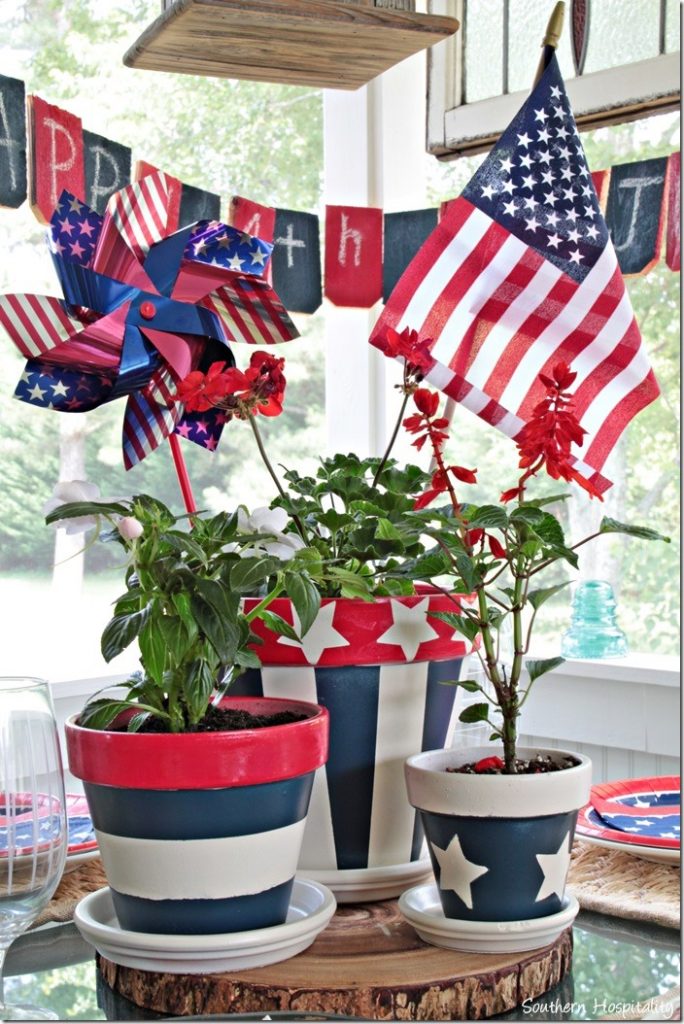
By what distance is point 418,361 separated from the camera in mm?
804

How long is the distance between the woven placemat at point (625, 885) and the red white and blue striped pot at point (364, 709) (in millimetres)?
136

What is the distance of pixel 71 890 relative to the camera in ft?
2.92

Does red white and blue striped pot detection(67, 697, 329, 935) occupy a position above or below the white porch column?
below

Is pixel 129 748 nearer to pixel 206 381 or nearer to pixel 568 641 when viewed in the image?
pixel 206 381

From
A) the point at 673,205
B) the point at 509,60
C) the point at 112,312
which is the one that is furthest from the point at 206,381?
the point at 509,60

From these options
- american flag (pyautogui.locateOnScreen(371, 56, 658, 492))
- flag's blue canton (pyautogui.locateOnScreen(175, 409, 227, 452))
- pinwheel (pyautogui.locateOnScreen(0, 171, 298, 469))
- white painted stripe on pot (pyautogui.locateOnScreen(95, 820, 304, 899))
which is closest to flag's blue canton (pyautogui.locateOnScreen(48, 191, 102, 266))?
pinwheel (pyautogui.locateOnScreen(0, 171, 298, 469))

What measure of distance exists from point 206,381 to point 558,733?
1456 mm

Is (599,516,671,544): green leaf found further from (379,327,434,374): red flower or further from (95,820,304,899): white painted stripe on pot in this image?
(95,820,304,899): white painted stripe on pot

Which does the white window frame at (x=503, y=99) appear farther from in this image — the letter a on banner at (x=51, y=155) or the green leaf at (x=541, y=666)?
the green leaf at (x=541, y=666)

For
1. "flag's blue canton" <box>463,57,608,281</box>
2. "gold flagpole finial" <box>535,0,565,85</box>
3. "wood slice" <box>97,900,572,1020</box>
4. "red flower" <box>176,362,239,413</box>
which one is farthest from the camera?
"flag's blue canton" <box>463,57,608,281</box>

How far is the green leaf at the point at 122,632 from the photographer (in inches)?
25.4

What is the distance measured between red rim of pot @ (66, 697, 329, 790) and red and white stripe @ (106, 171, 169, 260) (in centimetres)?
78

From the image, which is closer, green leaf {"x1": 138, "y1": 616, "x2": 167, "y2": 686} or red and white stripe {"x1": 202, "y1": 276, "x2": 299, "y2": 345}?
green leaf {"x1": 138, "y1": 616, "x2": 167, "y2": 686}

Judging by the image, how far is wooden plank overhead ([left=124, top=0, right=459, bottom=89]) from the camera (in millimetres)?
1159
